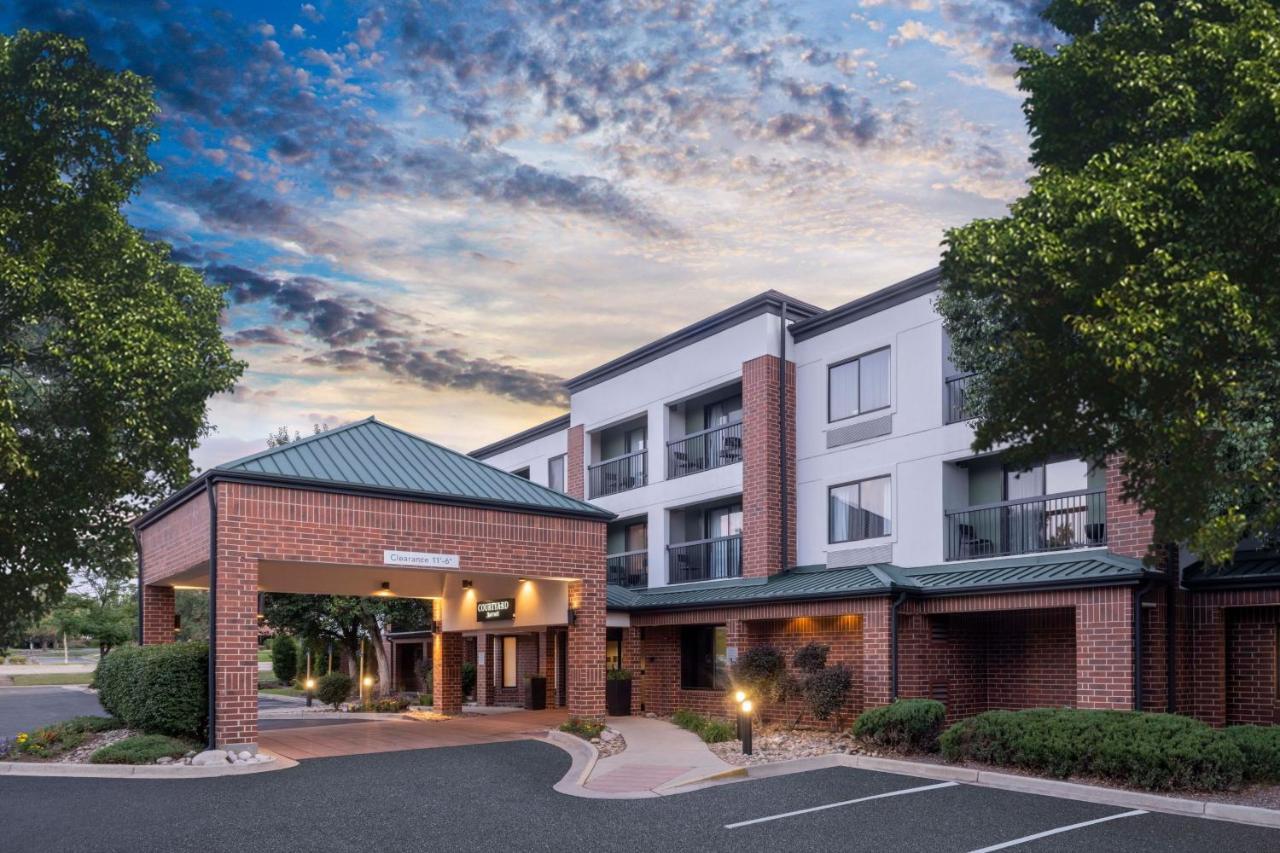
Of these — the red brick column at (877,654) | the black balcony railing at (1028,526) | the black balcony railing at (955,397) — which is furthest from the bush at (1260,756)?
the black balcony railing at (955,397)

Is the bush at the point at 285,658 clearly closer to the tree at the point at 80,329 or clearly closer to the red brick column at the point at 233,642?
the tree at the point at 80,329

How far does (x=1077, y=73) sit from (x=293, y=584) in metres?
18.2

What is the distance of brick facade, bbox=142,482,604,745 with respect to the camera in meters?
17.5

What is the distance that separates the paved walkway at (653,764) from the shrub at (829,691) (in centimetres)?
228

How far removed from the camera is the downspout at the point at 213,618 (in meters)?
17.2

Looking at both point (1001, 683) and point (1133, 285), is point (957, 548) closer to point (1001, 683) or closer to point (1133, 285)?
point (1001, 683)

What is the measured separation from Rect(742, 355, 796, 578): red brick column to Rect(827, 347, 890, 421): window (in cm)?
107

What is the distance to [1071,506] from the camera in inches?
817

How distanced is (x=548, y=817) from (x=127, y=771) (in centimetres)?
698

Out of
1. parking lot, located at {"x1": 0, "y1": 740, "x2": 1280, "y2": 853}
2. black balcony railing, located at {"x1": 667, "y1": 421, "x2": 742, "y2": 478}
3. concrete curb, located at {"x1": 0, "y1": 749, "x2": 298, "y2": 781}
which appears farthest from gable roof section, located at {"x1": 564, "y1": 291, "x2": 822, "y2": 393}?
concrete curb, located at {"x1": 0, "y1": 749, "x2": 298, "y2": 781}

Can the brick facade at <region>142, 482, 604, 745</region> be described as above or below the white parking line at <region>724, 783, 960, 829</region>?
above

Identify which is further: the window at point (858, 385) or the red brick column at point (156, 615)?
the window at point (858, 385)

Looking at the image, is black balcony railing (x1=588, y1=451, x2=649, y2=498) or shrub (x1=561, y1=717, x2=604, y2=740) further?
black balcony railing (x1=588, y1=451, x2=649, y2=498)

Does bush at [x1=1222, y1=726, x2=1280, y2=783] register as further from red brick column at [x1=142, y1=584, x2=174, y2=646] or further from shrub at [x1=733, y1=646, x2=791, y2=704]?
red brick column at [x1=142, y1=584, x2=174, y2=646]
